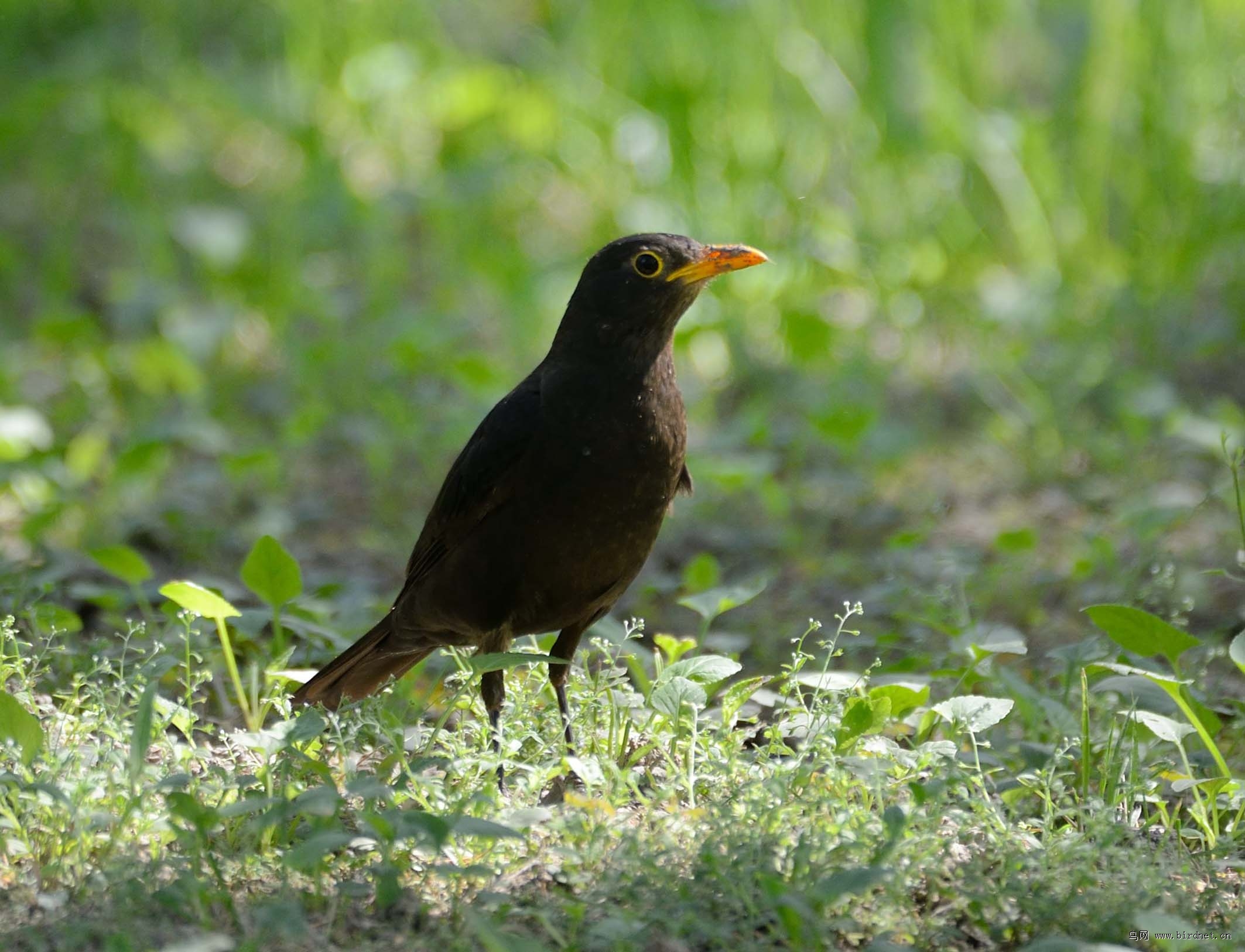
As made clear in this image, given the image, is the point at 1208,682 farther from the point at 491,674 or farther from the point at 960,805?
the point at 491,674

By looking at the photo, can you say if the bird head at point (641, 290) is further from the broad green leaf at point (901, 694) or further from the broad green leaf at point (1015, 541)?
the broad green leaf at point (1015, 541)

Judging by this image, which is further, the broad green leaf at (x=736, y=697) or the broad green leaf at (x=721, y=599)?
the broad green leaf at (x=721, y=599)

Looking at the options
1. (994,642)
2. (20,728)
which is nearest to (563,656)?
(994,642)

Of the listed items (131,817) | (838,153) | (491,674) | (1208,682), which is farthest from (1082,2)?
(131,817)

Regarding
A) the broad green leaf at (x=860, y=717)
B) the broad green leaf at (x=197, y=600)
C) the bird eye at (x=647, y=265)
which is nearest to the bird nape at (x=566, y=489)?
the bird eye at (x=647, y=265)

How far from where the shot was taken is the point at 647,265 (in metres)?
3.77

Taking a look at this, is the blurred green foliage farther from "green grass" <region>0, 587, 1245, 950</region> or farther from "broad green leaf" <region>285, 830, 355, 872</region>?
"broad green leaf" <region>285, 830, 355, 872</region>

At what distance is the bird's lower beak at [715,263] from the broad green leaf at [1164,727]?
4.94 ft

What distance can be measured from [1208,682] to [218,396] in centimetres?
476

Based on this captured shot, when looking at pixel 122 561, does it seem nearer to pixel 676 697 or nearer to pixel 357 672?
pixel 357 672

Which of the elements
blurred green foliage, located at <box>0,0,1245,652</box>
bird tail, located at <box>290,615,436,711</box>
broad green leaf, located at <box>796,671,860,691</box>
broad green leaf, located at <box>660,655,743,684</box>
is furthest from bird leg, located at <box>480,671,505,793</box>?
blurred green foliage, located at <box>0,0,1245,652</box>

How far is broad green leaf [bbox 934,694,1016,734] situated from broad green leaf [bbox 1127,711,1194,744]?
0.29 m

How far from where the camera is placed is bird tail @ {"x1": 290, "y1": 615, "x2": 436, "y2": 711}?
3809 millimetres

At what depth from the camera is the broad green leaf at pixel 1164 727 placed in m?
3.11
